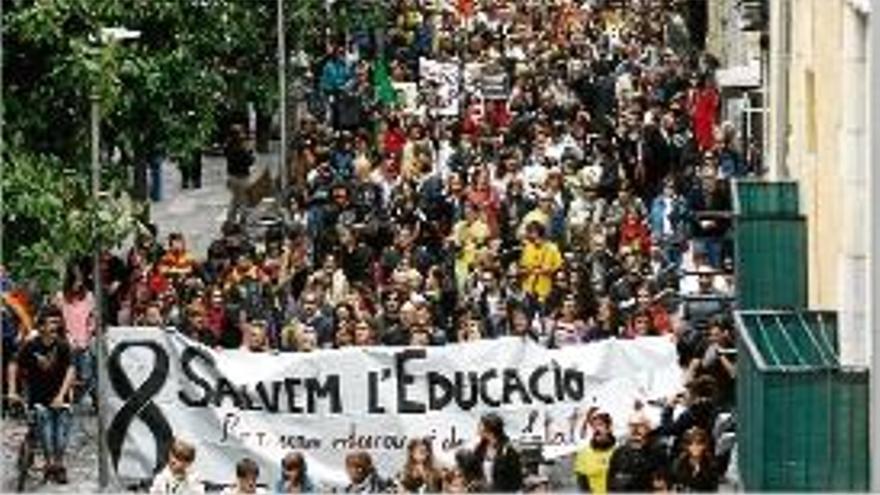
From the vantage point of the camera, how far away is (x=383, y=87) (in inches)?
2062

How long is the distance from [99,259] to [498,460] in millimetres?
6732

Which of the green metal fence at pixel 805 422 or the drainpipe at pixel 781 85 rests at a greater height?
the drainpipe at pixel 781 85

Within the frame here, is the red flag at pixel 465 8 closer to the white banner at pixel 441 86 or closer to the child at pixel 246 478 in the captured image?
the white banner at pixel 441 86

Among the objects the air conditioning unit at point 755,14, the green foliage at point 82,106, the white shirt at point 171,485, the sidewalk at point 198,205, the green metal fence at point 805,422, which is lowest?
the white shirt at point 171,485

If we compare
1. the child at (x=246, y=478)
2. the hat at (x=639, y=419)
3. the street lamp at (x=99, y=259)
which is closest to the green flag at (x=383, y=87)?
the street lamp at (x=99, y=259)

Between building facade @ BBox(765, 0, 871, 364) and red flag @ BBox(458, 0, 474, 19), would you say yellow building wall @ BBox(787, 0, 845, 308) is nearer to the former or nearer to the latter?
building facade @ BBox(765, 0, 871, 364)

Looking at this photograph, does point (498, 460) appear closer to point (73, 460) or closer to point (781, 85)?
point (73, 460)

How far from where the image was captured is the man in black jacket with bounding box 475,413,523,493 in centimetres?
2512

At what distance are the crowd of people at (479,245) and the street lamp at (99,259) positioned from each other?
44cm

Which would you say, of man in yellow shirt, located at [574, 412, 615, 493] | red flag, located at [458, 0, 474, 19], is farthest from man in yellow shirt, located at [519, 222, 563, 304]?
red flag, located at [458, 0, 474, 19]

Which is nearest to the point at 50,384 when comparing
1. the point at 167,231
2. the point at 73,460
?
the point at 73,460

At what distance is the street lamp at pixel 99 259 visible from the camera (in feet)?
93.3

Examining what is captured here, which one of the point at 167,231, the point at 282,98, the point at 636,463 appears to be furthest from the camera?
the point at 167,231

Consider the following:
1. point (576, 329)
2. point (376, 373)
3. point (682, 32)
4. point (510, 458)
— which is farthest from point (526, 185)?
point (682, 32)
